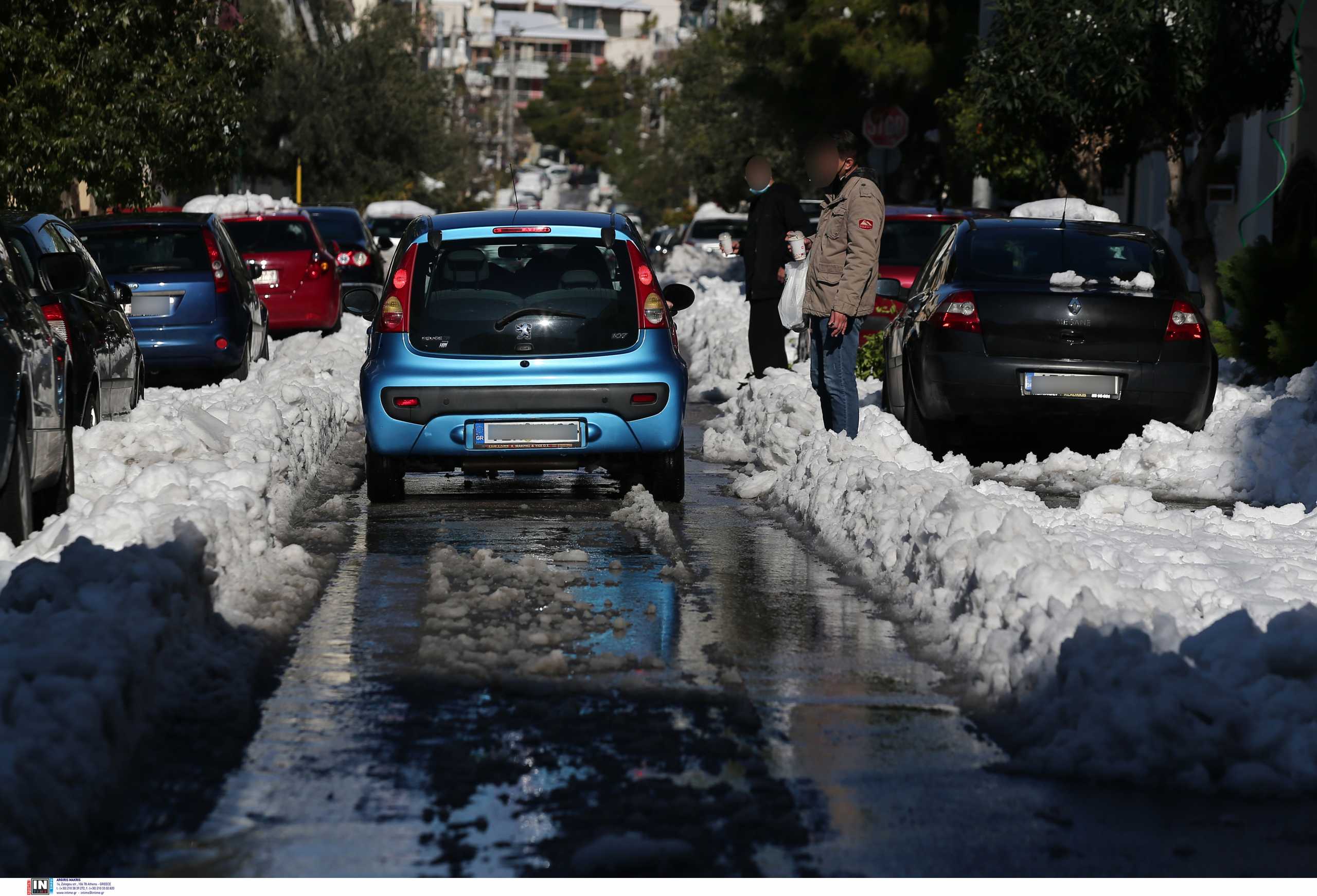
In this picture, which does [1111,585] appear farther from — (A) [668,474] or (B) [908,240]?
(B) [908,240]

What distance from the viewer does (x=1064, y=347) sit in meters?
12.0

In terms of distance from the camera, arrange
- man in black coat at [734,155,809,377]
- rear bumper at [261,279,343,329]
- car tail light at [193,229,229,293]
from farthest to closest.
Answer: rear bumper at [261,279,343,329] → car tail light at [193,229,229,293] → man in black coat at [734,155,809,377]

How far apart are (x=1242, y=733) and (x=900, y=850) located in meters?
1.26

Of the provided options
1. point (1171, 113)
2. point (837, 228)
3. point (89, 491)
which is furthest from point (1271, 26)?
point (89, 491)

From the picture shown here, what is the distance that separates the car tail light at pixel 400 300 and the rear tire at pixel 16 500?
9.15ft

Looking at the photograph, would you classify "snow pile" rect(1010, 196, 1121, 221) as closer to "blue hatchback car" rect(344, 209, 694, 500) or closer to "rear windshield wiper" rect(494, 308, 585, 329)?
"blue hatchback car" rect(344, 209, 694, 500)

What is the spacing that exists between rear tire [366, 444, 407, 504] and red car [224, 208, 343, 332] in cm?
1212

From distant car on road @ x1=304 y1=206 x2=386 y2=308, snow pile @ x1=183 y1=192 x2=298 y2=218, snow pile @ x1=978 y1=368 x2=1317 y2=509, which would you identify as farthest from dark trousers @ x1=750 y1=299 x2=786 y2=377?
distant car on road @ x1=304 y1=206 x2=386 y2=308

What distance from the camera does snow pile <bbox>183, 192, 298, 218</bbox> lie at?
1020 inches

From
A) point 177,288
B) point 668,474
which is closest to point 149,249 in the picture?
point 177,288

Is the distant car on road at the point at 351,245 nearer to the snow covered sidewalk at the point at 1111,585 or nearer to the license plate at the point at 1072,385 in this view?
the license plate at the point at 1072,385

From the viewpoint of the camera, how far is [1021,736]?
5500mm

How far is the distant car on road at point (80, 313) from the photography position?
9.77 meters

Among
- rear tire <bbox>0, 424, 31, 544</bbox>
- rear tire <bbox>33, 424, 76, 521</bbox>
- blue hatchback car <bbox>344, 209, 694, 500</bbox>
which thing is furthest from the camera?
blue hatchback car <bbox>344, 209, 694, 500</bbox>
